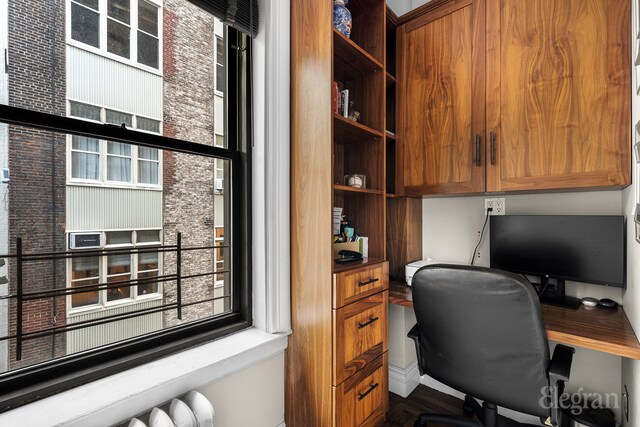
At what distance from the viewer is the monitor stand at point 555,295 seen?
5.23 ft

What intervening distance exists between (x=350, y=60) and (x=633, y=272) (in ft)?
5.39

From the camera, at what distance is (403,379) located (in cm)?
203

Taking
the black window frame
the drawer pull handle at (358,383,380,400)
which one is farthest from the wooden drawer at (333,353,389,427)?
the black window frame

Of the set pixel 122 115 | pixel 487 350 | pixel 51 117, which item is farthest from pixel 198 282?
pixel 487 350

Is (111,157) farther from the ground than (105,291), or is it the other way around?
(111,157)

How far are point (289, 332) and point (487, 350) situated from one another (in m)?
0.90

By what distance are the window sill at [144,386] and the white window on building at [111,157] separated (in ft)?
2.57

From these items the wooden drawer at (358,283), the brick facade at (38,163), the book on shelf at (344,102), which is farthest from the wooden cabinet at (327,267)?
the brick facade at (38,163)

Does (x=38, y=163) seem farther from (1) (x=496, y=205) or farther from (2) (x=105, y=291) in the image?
(1) (x=496, y=205)

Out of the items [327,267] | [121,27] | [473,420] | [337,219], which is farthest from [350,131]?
[473,420]

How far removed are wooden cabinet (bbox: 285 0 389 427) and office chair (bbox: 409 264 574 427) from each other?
1.07 feet

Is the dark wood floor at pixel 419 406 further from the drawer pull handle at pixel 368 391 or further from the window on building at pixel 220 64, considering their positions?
the window on building at pixel 220 64

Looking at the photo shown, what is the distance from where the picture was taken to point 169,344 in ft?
4.16

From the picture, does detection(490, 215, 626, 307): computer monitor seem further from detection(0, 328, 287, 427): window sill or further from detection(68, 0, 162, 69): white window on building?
detection(68, 0, 162, 69): white window on building
